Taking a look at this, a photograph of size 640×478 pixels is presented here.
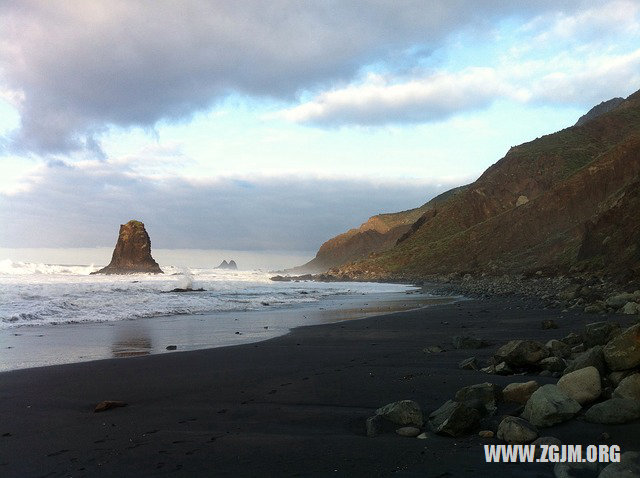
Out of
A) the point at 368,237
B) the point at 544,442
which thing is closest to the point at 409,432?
the point at 544,442

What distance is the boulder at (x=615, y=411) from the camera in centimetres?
336

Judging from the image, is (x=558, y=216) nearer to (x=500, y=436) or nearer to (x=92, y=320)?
(x=92, y=320)

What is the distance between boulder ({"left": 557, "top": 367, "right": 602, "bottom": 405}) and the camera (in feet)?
12.5

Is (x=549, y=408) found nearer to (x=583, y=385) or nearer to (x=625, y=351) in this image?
(x=583, y=385)

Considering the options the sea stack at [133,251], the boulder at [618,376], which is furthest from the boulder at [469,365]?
the sea stack at [133,251]

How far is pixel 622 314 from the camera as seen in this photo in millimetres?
9695

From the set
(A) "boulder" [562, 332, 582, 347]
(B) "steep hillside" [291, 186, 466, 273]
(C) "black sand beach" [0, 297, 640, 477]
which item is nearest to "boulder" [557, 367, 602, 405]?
(C) "black sand beach" [0, 297, 640, 477]

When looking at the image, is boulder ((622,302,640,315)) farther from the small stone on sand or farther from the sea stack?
the sea stack

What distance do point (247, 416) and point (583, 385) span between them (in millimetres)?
2928

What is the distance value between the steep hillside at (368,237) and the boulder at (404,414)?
125048 millimetres

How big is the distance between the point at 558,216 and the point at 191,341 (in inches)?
1749

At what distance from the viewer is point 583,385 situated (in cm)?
388

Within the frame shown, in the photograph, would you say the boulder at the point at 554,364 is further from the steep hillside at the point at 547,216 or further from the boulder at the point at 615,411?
the steep hillside at the point at 547,216

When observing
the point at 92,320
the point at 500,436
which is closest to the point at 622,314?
the point at 500,436
